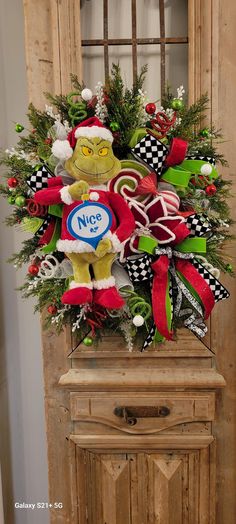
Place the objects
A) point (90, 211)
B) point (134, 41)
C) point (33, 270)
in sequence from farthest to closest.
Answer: point (134, 41) < point (33, 270) < point (90, 211)

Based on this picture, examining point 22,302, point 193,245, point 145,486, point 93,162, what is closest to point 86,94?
point 93,162

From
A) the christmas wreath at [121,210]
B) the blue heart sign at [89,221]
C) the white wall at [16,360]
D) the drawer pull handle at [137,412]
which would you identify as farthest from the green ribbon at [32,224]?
the drawer pull handle at [137,412]

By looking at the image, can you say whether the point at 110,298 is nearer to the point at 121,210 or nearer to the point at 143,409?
the point at 121,210

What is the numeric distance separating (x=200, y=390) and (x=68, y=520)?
59 cm

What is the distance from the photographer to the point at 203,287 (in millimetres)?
813

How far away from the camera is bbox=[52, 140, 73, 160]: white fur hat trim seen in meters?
0.77

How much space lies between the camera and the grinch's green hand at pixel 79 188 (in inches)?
29.8

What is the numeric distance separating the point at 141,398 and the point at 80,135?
738 millimetres

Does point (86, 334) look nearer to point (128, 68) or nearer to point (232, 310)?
point (232, 310)

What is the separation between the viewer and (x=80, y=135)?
2.54 feet

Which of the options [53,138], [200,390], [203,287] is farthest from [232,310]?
[53,138]

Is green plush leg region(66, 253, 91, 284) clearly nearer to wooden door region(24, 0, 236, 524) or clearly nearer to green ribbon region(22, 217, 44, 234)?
green ribbon region(22, 217, 44, 234)

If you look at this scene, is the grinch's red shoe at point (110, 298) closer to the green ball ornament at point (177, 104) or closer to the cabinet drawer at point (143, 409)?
the green ball ornament at point (177, 104)

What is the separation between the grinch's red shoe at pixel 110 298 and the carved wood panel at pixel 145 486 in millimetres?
634
